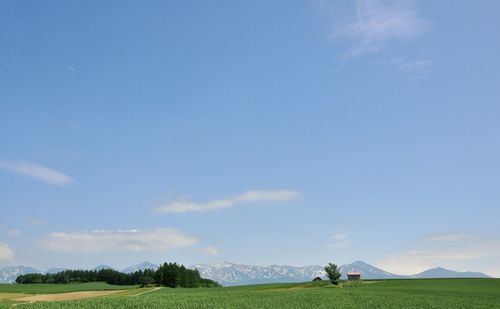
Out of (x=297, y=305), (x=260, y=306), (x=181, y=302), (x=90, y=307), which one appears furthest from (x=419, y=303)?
(x=90, y=307)

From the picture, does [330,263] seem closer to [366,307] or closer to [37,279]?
[366,307]

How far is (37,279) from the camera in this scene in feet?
652

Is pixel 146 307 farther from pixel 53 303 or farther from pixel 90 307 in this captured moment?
pixel 53 303

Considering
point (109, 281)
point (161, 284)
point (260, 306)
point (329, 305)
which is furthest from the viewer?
point (109, 281)

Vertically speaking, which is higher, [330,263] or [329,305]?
[330,263]

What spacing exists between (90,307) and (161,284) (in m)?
128

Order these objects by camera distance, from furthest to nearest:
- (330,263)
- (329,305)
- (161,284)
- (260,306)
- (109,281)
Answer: (109,281) → (161,284) → (330,263) → (329,305) → (260,306)

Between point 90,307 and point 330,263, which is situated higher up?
point 330,263

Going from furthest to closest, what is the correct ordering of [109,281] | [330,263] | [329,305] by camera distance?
1. [109,281]
2. [330,263]
3. [329,305]

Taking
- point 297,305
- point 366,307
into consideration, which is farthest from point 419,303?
point 297,305

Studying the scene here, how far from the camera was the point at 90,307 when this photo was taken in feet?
121

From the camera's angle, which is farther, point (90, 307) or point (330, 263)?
point (330, 263)

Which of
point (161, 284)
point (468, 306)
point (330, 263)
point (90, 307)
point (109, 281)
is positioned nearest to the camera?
point (90, 307)

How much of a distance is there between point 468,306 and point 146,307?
32541 millimetres
